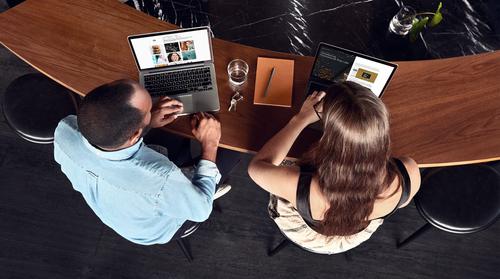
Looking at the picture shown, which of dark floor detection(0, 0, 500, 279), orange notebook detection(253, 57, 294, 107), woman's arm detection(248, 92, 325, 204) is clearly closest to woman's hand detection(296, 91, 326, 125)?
woman's arm detection(248, 92, 325, 204)

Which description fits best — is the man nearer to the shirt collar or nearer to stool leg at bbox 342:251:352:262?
the shirt collar

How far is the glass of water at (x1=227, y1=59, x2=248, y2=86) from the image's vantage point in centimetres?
184

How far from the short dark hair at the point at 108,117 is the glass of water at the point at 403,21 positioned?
153 centimetres

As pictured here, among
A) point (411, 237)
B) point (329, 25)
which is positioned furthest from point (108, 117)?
point (411, 237)

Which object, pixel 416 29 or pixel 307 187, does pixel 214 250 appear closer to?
pixel 307 187

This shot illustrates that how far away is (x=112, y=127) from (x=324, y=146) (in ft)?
2.39

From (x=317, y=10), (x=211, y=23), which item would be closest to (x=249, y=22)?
(x=211, y=23)

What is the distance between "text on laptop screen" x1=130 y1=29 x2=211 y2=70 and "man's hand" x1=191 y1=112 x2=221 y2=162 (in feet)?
0.90

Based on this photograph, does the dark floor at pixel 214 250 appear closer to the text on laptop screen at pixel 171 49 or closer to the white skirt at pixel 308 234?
the white skirt at pixel 308 234

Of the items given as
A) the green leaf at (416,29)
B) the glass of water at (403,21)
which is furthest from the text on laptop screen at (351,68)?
the glass of water at (403,21)

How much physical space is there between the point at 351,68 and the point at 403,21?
2.49ft

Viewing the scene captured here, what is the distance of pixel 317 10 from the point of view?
93.2 inches

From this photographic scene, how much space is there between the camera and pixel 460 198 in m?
1.88

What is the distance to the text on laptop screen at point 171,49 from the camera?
169cm
